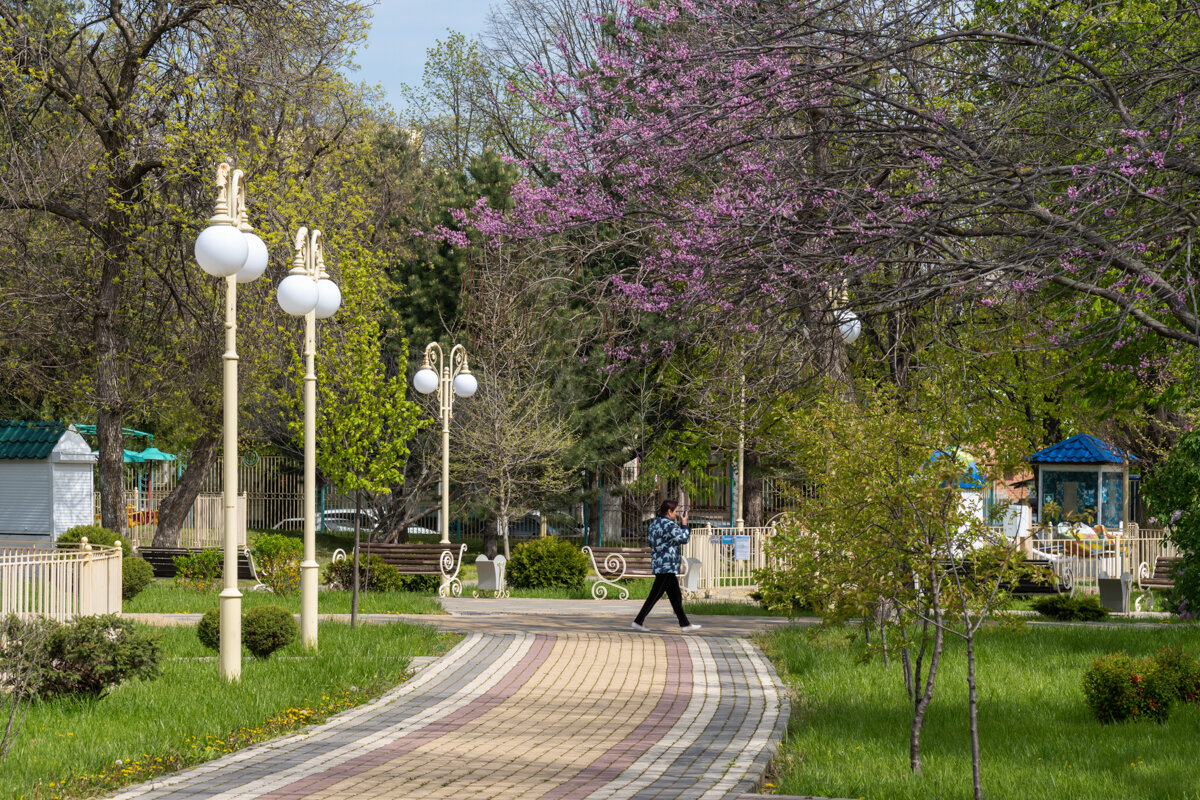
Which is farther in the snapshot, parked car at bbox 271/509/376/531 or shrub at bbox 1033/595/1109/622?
parked car at bbox 271/509/376/531

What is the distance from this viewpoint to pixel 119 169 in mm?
24828

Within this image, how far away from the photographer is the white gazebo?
96.5 feet

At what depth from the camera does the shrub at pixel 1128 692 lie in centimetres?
971

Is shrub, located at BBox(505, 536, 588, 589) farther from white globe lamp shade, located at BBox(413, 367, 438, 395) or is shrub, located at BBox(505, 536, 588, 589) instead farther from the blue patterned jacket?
the blue patterned jacket

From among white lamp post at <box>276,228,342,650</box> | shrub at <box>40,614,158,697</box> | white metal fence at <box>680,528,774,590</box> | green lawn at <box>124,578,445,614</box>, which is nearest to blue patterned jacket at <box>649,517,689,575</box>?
green lawn at <box>124,578,445,614</box>

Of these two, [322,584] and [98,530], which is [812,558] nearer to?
[322,584]

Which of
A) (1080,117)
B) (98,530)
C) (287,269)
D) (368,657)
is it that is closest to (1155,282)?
(1080,117)

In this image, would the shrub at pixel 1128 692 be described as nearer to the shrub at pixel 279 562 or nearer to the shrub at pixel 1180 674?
the shrub at pixel 1180 674

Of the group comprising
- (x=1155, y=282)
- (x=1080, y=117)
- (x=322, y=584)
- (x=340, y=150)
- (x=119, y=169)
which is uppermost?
(x=340, y=150)

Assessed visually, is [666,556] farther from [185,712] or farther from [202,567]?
[202,567]

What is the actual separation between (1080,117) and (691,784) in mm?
5964

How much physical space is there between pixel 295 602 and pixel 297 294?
298 inches

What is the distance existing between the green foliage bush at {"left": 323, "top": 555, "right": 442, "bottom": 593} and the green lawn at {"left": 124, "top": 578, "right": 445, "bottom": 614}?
44cm

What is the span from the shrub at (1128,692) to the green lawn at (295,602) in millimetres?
10154
